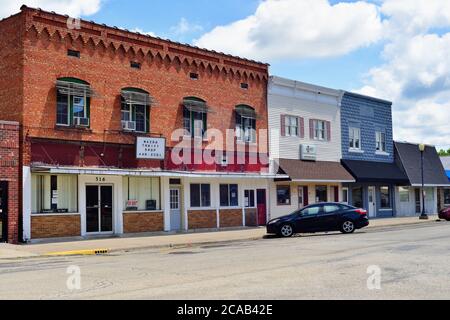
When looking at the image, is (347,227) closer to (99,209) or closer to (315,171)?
(315,171)

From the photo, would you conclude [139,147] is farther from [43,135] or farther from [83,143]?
[43,135]

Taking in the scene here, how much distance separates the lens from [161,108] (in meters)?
26.7

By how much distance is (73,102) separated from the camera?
23.5 m

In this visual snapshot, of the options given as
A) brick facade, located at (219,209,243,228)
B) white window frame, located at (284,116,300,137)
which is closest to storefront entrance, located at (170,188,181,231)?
brick facade, located at (219,209,243,228)

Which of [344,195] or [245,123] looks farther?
[344,195]

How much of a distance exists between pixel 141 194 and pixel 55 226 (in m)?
4.58

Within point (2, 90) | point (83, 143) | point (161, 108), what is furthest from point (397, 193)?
point (2, 90)

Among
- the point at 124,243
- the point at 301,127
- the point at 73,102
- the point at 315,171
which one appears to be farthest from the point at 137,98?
the point at 315,171

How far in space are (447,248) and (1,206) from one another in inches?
603

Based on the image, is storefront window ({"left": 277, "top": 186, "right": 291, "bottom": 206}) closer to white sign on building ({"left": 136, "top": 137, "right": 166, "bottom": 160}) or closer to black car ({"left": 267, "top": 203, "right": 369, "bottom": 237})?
black car ({"left": 267, "top": 203, "right": 369, "bottom": 237})

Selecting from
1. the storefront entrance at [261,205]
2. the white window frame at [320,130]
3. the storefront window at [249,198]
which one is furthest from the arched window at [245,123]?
the white window frame at [320,130]

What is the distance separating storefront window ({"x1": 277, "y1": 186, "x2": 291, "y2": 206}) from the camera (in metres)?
32.7

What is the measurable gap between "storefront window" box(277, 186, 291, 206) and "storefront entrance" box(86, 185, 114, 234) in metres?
11.3

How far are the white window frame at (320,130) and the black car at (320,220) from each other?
10.8 meters
